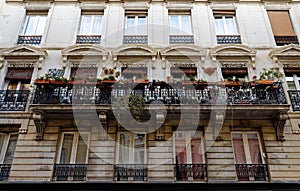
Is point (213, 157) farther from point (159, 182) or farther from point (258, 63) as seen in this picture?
point (258, 63)

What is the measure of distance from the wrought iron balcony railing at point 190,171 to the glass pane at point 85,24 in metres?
6.98

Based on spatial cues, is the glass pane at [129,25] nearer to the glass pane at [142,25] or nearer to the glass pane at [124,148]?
the glass pane at [142,25]

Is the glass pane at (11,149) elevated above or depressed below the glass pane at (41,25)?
below

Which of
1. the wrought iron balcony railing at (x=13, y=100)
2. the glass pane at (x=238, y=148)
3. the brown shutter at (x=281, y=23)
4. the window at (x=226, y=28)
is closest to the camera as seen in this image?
the glass pane at (x=238, y=148)

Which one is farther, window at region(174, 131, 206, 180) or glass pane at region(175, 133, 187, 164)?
glass pane at region(175, 133, 187, 164)

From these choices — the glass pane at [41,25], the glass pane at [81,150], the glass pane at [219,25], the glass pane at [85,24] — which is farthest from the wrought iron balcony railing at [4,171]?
the glass pane at [219,25]

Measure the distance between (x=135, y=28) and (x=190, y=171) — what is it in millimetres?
6519

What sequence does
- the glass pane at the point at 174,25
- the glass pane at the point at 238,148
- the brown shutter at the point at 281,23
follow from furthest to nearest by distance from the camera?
the glass pane at the point at 174,25
the brown shutter at the point at 281,23
the glass pane at the point at 238,148

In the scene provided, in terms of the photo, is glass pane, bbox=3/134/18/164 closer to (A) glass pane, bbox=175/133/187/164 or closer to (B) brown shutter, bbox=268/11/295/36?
(A) glass pane, bbox=175/133/187/164

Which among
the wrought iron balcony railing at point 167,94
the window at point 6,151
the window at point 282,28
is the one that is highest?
the window at point 282,28

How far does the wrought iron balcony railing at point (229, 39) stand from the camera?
37.4ft

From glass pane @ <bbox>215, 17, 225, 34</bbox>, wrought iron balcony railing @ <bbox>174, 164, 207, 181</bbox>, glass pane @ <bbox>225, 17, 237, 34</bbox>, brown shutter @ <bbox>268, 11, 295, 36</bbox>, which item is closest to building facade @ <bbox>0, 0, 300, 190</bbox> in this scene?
wrought iron balcony railing @ <bbox>174, 164, 207, 181</bbox>

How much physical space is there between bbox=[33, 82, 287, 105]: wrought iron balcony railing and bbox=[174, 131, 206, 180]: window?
1.26 meters

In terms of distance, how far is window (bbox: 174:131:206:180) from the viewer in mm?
8578
